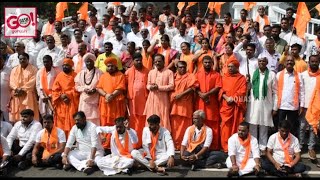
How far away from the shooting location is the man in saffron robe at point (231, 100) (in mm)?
8055

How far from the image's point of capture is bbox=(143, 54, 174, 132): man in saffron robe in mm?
8297

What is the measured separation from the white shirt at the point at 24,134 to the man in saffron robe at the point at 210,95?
9.19 feet

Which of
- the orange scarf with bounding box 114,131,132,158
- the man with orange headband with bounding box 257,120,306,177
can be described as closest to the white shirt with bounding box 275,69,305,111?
the man with orange headband with bounding box 257,120,306,177

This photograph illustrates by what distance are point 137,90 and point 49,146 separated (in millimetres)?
1802

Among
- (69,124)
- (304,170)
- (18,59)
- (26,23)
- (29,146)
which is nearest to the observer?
(304,170)

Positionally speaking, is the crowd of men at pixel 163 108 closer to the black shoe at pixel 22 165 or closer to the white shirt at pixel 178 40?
the black shoe at pixel 22 165

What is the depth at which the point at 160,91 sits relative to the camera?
8.36 metres

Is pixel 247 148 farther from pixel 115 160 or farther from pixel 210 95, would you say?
pixel 115 160

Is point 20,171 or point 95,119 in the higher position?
point 95,119

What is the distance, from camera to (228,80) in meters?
8.12

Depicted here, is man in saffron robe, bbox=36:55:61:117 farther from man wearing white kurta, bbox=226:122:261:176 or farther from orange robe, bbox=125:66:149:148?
man wearing white kurta, bbox=226:122:261:176

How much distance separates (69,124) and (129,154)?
1502 millimetres

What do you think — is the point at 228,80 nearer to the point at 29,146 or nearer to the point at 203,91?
the point at 203,91

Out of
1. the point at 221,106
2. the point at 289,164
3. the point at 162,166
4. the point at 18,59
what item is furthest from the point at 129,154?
the point at 18,59
